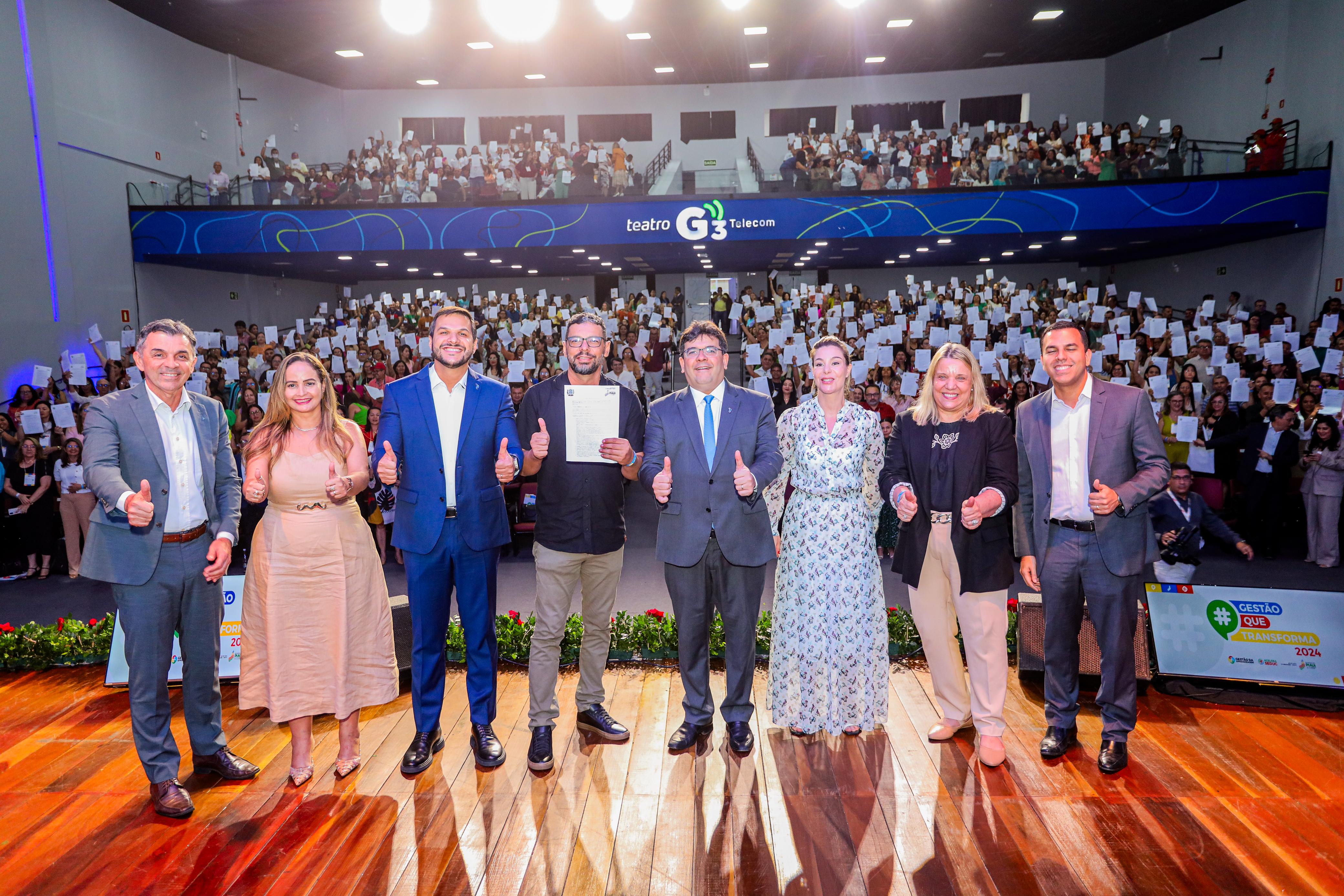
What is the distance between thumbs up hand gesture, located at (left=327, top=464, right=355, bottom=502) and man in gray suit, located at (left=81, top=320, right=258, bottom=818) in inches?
16.8

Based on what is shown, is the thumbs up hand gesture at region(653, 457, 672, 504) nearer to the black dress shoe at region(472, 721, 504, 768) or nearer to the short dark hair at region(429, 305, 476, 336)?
the short dark hair at region(429, 305, 476, 336)

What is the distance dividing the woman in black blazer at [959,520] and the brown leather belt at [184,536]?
258 cm

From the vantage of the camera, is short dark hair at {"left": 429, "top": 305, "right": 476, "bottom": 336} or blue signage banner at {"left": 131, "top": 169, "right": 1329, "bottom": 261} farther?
blue signage banner at {"left": 131, "top": 169, "right": 1329, "bottom": 261}

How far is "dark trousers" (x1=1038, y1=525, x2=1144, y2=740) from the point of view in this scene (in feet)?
10.2

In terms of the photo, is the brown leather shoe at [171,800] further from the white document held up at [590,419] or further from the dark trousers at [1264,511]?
the dark trousers at [1264,511]

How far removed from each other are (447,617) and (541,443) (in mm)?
812

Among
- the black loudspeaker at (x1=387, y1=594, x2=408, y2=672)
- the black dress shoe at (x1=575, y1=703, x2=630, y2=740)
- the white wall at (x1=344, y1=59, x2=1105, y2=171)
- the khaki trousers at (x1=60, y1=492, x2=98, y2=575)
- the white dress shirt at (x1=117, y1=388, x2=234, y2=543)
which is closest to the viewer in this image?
the white dress shirt at (x1=117, y1=388, x2=234, y2=543)

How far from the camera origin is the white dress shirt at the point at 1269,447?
6.65 m

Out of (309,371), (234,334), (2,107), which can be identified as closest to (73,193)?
(2,107)

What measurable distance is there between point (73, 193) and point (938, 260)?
1789 cm

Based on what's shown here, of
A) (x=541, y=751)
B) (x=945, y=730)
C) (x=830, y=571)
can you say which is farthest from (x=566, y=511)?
(x=945, y=730)

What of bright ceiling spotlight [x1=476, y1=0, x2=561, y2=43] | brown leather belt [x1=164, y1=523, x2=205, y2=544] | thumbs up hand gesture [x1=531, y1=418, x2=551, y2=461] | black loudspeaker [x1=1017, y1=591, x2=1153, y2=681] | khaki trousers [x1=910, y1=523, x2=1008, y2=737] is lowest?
black loudspeaker [x1=1017, y1=591, x2=1153, y2=681]

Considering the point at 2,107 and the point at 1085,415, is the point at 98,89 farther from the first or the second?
the point at 1085,415

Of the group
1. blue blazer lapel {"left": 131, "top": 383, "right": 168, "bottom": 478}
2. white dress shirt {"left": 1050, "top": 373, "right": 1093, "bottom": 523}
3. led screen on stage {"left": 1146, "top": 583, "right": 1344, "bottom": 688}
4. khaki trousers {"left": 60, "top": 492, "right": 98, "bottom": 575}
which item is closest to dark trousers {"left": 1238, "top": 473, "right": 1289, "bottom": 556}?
led screen on stage {"left": 1146, "top": 583, "right": 1344, "bottom": 688}
